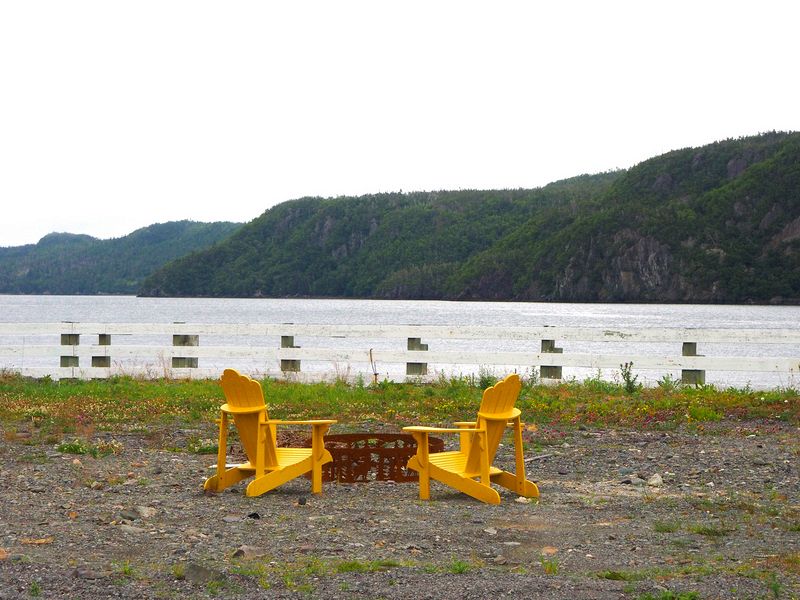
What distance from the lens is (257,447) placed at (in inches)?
313

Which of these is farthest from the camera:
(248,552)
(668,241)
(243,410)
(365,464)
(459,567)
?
(668,241)

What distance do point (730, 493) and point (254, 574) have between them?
14.0 feet

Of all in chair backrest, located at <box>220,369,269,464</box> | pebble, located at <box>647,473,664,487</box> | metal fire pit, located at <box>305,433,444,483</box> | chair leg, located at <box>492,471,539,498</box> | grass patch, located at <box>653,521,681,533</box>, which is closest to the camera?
grass patch, located at <box>653,521,681,533</box>

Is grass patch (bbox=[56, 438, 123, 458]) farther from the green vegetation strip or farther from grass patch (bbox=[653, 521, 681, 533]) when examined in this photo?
grass patch (bbox=[653, 521, 681, 533])

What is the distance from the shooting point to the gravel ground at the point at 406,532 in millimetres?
5082

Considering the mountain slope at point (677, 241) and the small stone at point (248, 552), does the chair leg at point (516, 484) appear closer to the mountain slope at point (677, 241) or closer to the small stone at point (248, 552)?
the small stone at point (248, 552)

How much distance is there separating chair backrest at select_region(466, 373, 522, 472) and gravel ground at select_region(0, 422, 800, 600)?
377mm

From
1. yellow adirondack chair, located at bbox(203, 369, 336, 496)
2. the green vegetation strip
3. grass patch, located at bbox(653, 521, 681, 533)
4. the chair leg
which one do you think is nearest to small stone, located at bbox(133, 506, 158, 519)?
yellow adirondack chair, located at bbox(203, 369, 336, 496)

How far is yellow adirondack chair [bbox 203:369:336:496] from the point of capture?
25.7 feet

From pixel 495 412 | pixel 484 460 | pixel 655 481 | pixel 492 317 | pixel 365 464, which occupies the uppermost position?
pixel 495 412

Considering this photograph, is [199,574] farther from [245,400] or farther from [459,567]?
[245,400]

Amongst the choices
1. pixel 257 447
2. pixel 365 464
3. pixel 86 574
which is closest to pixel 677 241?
pixel 365 464

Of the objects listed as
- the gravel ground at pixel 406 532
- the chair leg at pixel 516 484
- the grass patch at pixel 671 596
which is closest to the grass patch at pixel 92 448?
the gravel ground at pixel 406 532

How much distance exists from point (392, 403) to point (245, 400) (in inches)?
232
